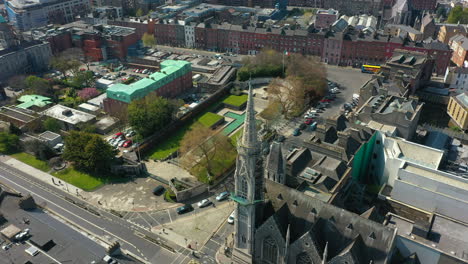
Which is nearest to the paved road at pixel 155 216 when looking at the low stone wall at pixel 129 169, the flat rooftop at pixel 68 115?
the low stone wall at pixel 129 169

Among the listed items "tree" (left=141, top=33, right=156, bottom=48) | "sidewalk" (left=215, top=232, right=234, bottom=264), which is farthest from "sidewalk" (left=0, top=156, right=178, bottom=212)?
"tree" (left=141, top=33, right=156, bottom=48)

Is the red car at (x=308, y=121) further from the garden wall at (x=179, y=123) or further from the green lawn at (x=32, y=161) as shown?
the green lawn at (x=32, y=161)

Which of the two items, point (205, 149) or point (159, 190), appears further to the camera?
point (205, 149)

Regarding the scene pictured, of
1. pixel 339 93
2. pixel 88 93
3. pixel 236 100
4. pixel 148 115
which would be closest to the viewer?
pixel 148 115

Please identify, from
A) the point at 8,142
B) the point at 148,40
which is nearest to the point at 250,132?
the point at 8,142

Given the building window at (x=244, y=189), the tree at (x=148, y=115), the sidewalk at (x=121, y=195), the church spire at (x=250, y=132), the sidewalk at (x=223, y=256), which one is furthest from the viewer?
the tree at (x=148, y=115)

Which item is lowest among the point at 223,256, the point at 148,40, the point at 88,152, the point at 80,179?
the point at 223,256

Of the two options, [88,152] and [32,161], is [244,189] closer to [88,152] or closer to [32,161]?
[88,152]

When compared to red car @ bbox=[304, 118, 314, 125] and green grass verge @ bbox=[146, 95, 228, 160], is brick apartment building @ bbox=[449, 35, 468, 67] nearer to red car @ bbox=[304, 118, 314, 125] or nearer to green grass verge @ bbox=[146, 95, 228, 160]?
red car @ bbox=[304, 118, 314, 125]

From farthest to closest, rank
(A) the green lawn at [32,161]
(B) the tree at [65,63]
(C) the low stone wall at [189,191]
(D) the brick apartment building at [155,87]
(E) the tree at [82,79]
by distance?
(B) the tree at [65,63] → (E) the tree at [82,79] → (D) the brick apartment building at [155,87] → (A) the green lawn at [32,161] → (C) the low stone wall at [189,191]
